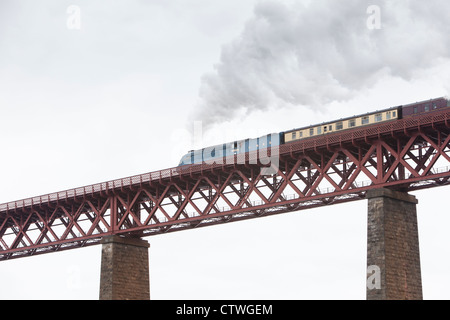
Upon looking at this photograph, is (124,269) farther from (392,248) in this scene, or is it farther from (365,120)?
(392,248)

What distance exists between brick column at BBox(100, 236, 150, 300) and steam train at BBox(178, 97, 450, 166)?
29.5 ft

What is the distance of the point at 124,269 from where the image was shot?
86.5m

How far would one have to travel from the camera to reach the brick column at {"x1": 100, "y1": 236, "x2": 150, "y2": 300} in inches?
3359

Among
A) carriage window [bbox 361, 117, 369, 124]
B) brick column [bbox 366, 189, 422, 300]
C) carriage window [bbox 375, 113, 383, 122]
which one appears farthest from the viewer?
carriage window [bbox 361, 117, 369, 124]

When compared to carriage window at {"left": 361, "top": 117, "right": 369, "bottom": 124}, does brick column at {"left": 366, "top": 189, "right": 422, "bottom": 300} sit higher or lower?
lower

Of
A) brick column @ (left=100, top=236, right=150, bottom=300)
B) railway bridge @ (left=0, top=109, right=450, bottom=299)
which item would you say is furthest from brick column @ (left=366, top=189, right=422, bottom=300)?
brick column @ (left=100, top=236, right=150, bottom=300)

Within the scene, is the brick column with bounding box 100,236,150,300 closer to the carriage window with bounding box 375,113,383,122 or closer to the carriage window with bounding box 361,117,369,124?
the carriage window with bounding box 361,117,369,124

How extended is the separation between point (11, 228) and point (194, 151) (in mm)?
26330

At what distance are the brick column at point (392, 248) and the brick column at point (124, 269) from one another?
27.5 metres

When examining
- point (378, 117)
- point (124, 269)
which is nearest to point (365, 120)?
point (378, 117)

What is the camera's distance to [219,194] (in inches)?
3135

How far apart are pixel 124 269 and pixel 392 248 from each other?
2932 cm
